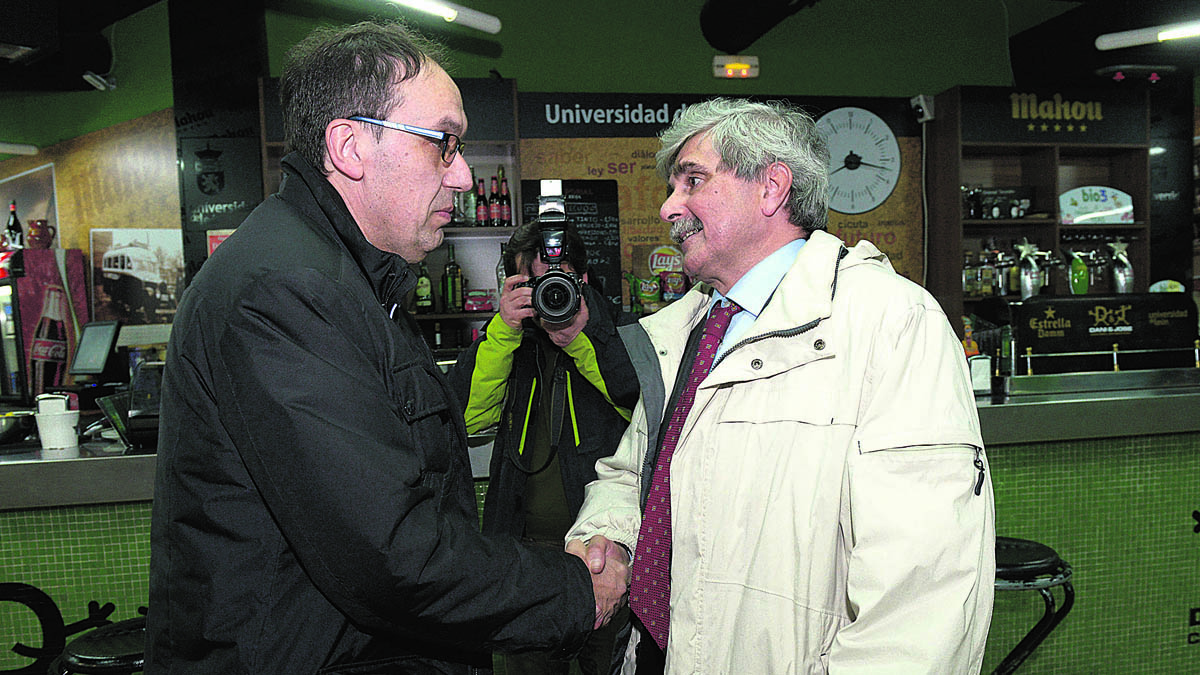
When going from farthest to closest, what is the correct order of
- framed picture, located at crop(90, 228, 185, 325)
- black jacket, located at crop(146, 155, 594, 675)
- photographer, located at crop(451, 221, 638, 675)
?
framed picture, located at crop(90, 228, 185, 325) → photographer, located at crop(451, 221, 638, 675) → black jacket, located at crop(146, 155, 594, 675)

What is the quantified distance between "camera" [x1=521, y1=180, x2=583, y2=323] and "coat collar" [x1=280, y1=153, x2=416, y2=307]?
87 centimetres

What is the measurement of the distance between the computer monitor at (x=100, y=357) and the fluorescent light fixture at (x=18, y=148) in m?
3.07

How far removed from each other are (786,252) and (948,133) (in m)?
4.63

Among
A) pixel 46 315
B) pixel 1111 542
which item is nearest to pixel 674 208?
pixel 1111 542

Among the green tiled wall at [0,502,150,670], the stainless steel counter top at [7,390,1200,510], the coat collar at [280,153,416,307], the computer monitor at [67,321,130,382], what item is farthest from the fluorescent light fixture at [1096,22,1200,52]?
the computer monitor at [67,321,130,382]

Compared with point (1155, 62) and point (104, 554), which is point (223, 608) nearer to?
point (104, 554)

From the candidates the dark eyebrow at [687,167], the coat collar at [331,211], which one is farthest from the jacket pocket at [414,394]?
the dark eyebrow at [687,167]

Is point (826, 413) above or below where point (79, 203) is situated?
below

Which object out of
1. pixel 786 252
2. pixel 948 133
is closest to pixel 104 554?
pixel 786 252

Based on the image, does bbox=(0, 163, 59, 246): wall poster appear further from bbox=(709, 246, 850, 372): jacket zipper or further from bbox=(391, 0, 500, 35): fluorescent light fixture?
bbox=(709, 246, 850, 372): jacket zipper

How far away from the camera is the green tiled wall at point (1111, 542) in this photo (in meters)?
2.62

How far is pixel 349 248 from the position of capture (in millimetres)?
1193

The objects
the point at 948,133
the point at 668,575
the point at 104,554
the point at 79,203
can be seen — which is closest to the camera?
the point at 668,575

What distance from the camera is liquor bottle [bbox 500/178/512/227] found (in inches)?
200
